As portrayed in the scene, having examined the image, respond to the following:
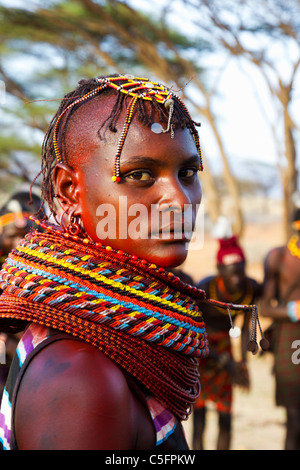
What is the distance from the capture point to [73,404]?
1.16 meters

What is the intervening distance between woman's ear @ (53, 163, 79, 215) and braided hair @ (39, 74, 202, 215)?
31mm

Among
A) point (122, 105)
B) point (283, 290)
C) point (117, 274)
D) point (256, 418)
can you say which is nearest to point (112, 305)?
point (117, 274)

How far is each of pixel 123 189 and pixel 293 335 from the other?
3.98 m

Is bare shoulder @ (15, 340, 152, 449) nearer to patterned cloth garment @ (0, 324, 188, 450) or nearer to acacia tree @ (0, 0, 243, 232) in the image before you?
patterned cloth garment @ (0, 324, 188, 450)

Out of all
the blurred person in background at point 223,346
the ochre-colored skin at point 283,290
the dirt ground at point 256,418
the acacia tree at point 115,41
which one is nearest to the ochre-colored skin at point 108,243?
the ochre-colored skin at point 283,290

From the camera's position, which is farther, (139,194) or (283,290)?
(283,290)

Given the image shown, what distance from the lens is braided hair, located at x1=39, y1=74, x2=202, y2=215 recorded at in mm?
1467

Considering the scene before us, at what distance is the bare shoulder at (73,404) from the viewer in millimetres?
1158

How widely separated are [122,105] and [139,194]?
248 mm

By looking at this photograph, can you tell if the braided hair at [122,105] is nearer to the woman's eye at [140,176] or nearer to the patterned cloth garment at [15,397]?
the woman's eye at [140,176]

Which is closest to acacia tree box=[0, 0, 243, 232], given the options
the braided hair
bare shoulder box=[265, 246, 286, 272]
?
bare shoulder box=[265, 246, 286, 272]

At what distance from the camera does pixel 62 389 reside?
118 centimetres

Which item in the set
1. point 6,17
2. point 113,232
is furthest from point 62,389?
point 6,17

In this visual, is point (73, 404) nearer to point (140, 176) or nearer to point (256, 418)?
point (140, 176)
